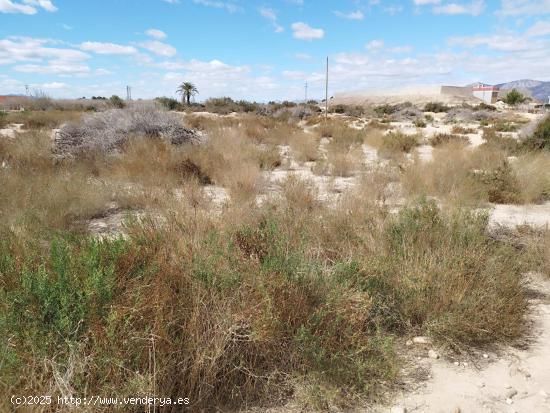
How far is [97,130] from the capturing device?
10.5 metres

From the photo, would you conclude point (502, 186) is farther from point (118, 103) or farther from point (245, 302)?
point (118, 103)

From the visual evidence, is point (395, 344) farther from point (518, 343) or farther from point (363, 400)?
point (518, 343)

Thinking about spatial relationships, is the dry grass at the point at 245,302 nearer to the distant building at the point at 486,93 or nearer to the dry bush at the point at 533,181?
the dry bush at the point at 533,181

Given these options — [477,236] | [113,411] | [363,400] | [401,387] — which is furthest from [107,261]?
[477,236]

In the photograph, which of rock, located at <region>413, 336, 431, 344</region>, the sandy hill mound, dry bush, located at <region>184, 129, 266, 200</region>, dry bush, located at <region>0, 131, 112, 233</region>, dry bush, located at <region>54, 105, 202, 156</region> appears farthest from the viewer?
the sandy hill mound

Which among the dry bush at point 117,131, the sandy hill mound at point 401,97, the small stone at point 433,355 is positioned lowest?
the small stone at point 433,355

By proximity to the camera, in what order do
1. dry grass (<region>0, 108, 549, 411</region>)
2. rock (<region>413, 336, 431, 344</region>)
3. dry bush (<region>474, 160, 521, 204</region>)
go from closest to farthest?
dry grass (<region>0, 108, 549, 411</region>)
rock (<region>413, 336, 431, 344</region>)
dry bush (<region>474, 160, 521, 204</region>)

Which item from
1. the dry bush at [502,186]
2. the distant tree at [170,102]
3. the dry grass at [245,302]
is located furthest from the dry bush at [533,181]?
the distant tree at [170,102]

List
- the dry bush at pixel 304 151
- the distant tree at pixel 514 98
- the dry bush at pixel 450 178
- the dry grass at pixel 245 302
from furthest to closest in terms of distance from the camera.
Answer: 1. the distant tree at pixel 514 98
2. the dry bush at pixel 304 151
3. the dry bush at pixel 450 178
4. the dry grass at pixel 245 302

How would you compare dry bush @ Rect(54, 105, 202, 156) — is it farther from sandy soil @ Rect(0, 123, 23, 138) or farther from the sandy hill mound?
the sandy hill mound

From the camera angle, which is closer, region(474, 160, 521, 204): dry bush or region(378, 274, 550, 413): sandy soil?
region(378, 274, 550, 413): sandy soil

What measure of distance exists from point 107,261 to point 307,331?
148 centimetres

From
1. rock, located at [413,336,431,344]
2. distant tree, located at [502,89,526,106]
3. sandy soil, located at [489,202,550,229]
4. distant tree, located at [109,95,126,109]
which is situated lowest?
rock, located at [413,336,431,344]

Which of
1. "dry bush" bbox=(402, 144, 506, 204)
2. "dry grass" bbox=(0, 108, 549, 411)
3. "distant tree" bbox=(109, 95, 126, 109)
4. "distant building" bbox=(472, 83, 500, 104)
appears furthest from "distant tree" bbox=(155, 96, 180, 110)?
"distant building" bbox=(472, 83, 500, 104)
